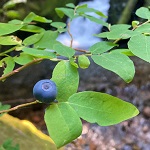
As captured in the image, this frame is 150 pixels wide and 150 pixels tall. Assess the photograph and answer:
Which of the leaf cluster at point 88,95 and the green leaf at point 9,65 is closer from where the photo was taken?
the leaf cluster at point 88,95

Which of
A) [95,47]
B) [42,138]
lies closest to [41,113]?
[42,138]

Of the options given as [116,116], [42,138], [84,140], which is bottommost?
[84,140]

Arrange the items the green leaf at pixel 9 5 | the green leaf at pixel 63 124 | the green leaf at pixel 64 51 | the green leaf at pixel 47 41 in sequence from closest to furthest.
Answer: the green leaf at pixel 63 124
the green leaf at pixel 64 51
the green leaf at pixel 47 41
the green leaf at pixel 9 5

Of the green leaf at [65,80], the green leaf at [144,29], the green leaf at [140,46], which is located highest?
the green leaf at [144,29]

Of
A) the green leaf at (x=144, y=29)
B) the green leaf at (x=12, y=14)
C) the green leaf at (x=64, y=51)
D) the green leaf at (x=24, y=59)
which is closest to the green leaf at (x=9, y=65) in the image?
the green leaf at (x=24, y=59)

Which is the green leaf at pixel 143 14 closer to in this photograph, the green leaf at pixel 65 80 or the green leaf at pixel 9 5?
the green leaf at pixel 65 80

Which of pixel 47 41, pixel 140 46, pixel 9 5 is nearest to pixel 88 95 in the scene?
pixel 140 46

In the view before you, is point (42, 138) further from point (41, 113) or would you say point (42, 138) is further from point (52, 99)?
point (52, 99)

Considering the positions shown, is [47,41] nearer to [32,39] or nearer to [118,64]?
[32,39]
